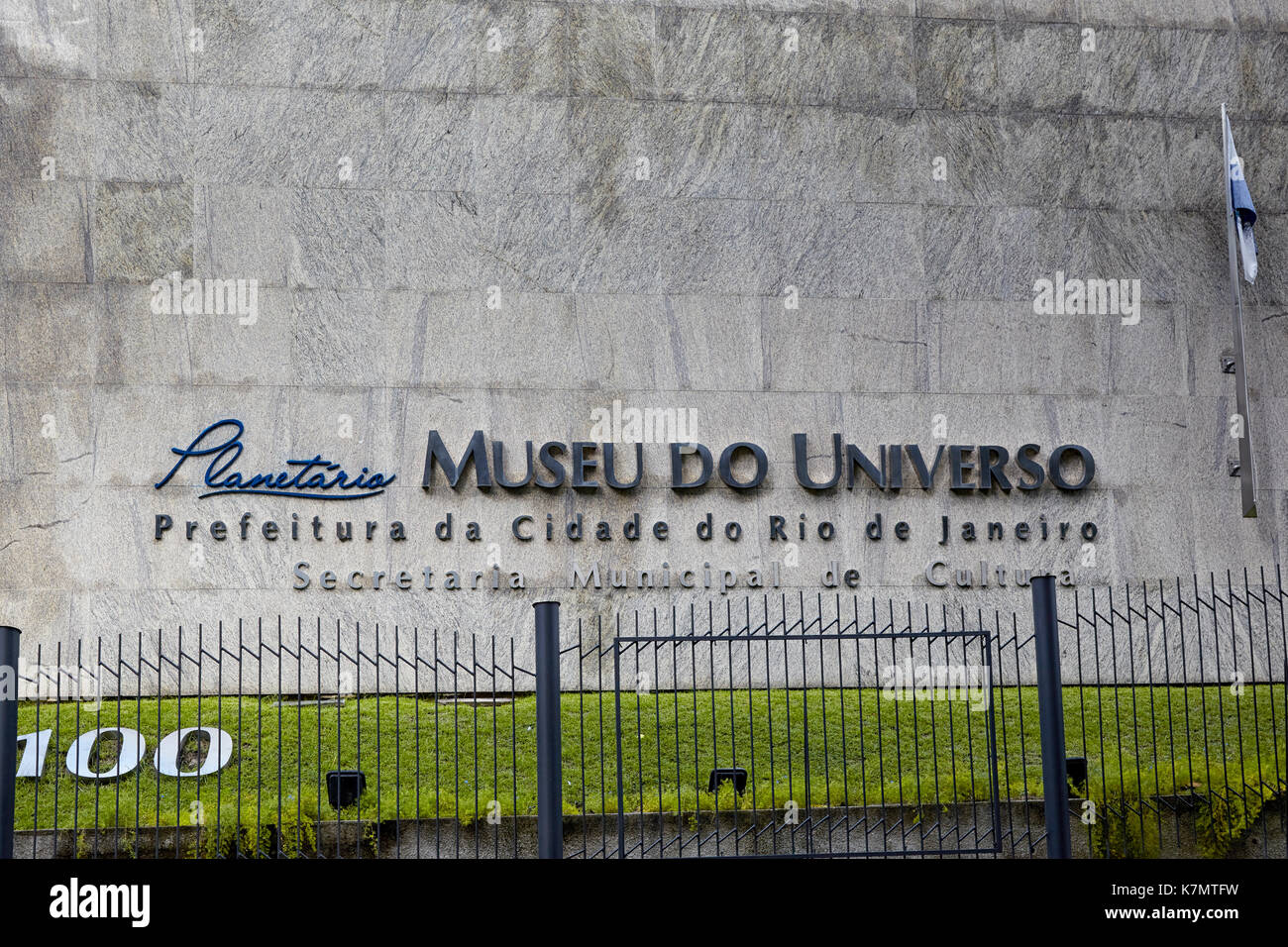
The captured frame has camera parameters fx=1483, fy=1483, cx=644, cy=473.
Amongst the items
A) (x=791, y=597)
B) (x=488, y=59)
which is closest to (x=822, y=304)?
(x=791, y=597)

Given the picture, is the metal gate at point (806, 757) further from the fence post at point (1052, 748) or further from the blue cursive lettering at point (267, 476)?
the blue cursive lettering at point (267, 476)

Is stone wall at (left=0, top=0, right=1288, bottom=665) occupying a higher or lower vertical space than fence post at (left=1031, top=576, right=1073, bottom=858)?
higher

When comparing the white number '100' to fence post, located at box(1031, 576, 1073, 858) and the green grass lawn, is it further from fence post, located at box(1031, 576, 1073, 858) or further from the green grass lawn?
fence post, located at box(1031, 576, 1073, 858)

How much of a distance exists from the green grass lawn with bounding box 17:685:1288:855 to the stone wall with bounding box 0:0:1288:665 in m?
1.64

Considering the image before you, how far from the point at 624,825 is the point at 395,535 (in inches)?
231

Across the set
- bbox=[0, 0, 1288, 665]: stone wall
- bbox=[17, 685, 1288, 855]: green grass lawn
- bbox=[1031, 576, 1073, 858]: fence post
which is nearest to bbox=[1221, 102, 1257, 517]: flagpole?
bbox=[0, 0, 1288, 665]: stone wall

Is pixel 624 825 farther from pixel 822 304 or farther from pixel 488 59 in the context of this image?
pixel 488 59

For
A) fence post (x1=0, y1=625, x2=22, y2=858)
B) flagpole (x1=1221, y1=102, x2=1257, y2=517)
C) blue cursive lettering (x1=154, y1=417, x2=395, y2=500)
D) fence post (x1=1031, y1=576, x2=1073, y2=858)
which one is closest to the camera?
fence post (x1=0, y1=625, x2=22, y2=858)

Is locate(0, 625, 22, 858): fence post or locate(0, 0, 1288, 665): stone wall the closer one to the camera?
locate(0, 625, 22, 858): fence post

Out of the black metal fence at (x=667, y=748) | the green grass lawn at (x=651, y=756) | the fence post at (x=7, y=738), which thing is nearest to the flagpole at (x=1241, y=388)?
the black metal fence at (x=667, y=748)

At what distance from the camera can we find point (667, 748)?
41.0 feet

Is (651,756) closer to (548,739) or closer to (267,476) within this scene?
(548,739)

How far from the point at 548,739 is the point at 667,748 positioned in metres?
3.73

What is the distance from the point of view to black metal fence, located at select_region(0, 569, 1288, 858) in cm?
998
